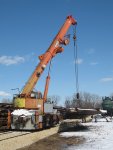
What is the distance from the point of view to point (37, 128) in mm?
21656

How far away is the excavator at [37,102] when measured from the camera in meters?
21.2

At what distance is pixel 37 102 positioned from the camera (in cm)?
2286

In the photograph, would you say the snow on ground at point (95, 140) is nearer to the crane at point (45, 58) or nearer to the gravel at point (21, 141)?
the gravel at point (21, 141)

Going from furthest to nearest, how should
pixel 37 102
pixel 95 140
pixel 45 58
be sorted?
pixel 45 58
pixel 37 102
pixel 95 140

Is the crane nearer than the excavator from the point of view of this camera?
No

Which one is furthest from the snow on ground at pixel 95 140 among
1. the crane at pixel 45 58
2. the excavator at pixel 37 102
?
the crane at pixel 45 58

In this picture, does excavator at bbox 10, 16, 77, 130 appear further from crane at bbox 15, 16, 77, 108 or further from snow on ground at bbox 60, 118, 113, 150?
snow on ground at bbox 60, 118, 113, 150

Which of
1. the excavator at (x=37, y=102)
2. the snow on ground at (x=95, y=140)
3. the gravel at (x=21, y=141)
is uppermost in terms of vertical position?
the excavator at (x=37, y=102)

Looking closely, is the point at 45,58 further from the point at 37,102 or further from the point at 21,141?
the point at 21,141

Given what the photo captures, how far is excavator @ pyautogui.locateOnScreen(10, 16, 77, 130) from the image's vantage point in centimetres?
2121

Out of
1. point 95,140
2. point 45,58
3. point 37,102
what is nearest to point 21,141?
point 95,140

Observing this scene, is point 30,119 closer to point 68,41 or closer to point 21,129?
point 21,129

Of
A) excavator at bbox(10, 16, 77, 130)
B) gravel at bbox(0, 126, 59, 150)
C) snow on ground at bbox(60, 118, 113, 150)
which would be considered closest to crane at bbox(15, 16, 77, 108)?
excavator at bbox(10, 16, 77, 130)

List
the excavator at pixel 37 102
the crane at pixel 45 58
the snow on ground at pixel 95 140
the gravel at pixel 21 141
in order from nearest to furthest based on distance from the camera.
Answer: the gravel at pixel 21 141
the snow on ground at pixel 95 140
the excavator at pixel 37 102
the crane at pixel 45 58
